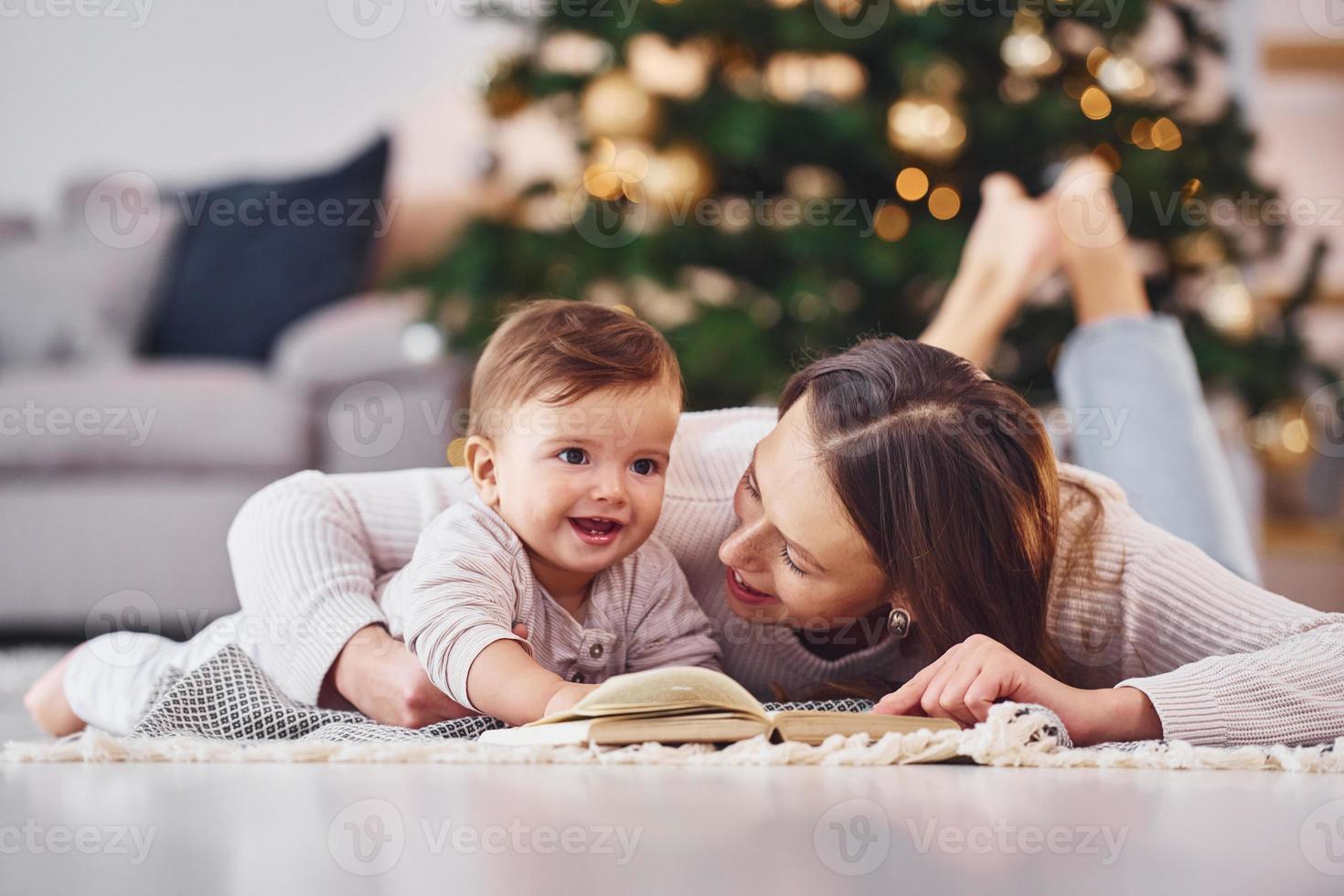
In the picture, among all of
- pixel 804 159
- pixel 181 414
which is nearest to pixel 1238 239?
pixel 804 159

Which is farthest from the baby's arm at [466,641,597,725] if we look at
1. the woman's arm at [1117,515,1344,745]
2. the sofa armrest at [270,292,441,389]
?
the sofa armrest at [270,292,441,389]

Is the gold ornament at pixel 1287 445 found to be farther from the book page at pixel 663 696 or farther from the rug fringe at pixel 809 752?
the book page at pixel 663 696

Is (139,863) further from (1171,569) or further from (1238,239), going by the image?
(1238,239)

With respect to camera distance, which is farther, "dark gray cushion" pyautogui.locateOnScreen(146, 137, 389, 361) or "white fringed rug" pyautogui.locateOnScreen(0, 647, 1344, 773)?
"dark gray cushion" pyautogui.locateOnScreen(146, 137, 389, 361)

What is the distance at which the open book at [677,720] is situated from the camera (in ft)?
2.81

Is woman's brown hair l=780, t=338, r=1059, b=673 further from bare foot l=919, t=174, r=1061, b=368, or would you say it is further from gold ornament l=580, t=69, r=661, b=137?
gold ornament l=580, t=69, r=661, b=137

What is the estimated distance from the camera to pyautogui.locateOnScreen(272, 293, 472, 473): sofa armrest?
2.32m

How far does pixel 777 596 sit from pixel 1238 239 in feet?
5.70

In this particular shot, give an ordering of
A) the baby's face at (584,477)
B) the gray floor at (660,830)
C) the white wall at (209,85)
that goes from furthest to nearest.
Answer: the white wall at (209,85)
the baby's face at (584,477)
the gray floor at (660,830)

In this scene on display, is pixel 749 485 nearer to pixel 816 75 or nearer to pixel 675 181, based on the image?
pixel 675 181

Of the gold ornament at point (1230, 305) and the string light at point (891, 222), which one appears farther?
the gold ornament at point (1230, 305)

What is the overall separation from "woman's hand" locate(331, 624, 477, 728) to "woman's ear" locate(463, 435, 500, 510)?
0.51 feet

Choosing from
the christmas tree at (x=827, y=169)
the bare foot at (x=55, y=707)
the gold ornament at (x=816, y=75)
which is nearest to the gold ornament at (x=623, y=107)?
the christmas tree at (x=827, y=169)

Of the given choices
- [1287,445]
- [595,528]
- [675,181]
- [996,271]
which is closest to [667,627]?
[595,528]
